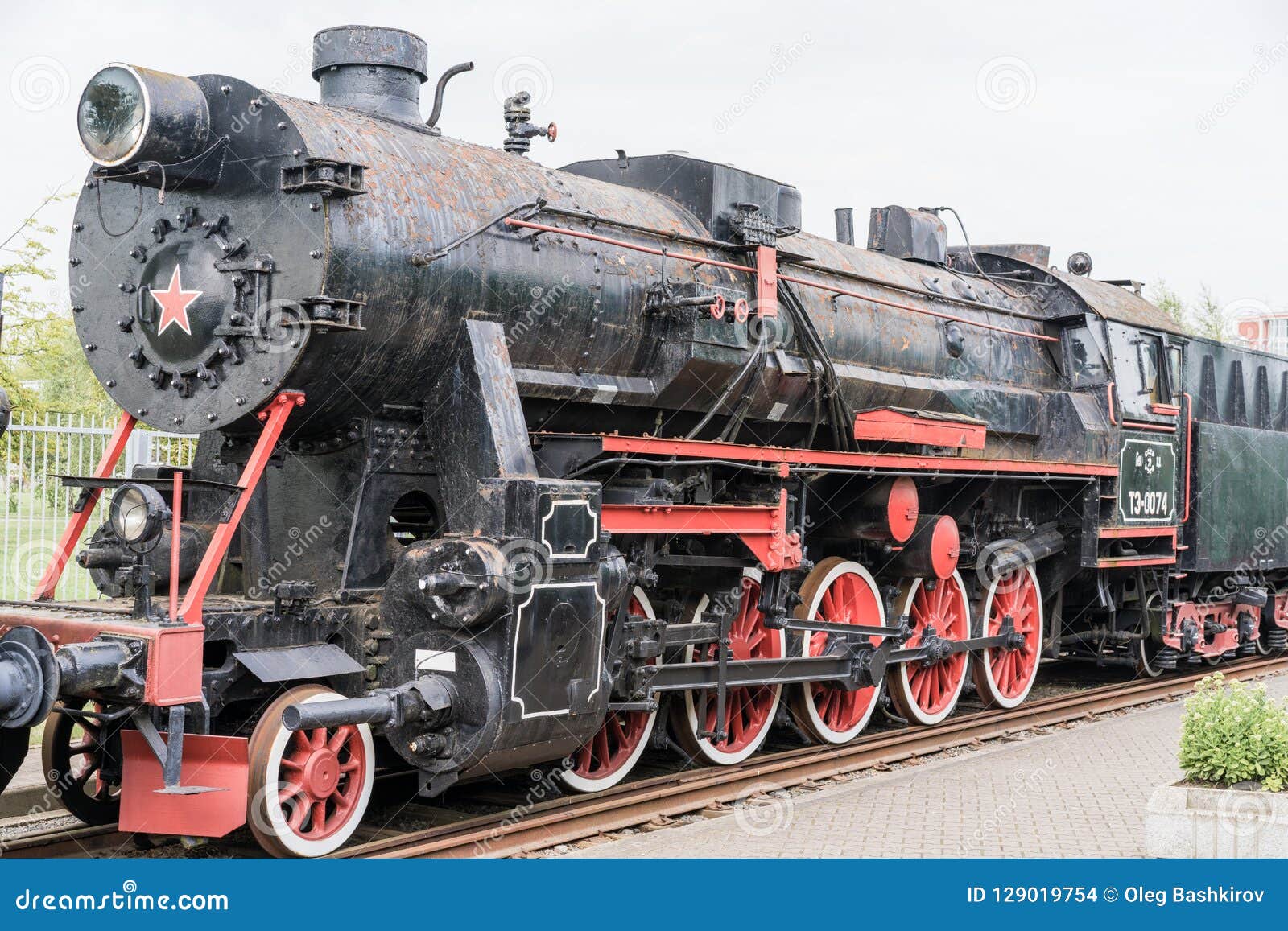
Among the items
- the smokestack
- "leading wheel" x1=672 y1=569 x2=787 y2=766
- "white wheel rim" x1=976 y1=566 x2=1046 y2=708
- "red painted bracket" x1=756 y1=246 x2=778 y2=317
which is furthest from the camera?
"white wheel rim" x1=976 y1=566 x2=1046 y2=708

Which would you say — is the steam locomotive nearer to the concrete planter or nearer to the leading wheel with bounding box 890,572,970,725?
the leading wheel with bounding box 890,572,970,725

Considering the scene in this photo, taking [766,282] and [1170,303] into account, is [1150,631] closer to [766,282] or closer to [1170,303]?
[766,282]

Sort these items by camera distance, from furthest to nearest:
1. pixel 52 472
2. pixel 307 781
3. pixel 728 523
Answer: pixel 52 472 → pixel 728 523 → pixel 307 781

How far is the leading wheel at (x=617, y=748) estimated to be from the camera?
7512 mm

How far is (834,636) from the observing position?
30.1 ft

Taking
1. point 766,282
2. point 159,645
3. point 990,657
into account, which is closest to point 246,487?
point 159,645

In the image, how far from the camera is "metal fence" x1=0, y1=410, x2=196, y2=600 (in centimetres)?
1082

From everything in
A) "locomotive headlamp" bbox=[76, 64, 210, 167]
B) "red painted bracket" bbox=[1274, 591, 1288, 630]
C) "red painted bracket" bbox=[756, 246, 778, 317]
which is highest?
"locomotive headlamp" bbox=[76, 64, 210, 167]

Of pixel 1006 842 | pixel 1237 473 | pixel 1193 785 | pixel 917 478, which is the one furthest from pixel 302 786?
pixel 1237 473

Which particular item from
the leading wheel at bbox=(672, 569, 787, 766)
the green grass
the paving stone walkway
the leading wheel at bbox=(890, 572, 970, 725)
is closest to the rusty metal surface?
the leading wheel at bbox=(890, 572, 970, 725)

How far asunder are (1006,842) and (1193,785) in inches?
34.9

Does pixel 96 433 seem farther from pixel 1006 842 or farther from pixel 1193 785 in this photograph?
pixel 1193 785

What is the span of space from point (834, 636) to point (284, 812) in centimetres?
429

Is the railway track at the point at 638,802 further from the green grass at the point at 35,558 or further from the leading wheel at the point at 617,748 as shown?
the green grass at the point at 35,558
